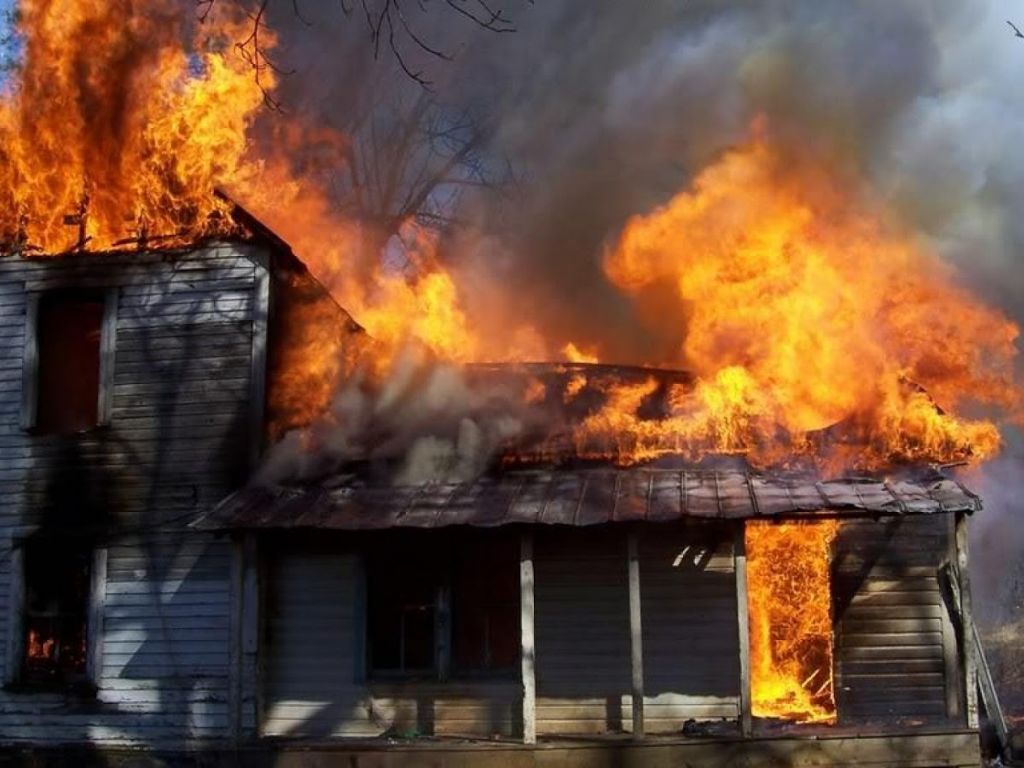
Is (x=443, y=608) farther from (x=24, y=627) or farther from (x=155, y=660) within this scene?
(x=24, y=627)

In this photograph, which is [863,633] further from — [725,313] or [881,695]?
[725,313]

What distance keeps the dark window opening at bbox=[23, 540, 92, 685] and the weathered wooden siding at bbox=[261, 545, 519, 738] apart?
2446mm

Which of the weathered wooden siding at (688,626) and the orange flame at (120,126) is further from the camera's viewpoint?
the orange flame at (120,126)

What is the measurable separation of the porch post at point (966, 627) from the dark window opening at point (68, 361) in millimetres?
10447

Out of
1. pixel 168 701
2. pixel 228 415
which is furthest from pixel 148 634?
pixel 228 415

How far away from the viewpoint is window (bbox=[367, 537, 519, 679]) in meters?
13.2

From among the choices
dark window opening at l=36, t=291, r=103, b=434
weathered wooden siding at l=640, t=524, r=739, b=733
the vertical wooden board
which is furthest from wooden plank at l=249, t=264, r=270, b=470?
the vertical wooden board

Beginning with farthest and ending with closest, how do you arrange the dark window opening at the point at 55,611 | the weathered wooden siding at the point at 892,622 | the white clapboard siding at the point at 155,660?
the dark window opening at the point at 55,611 < the white clapboard siding at the point at 155,660 < the weathered wooden siding at the point at 892,622

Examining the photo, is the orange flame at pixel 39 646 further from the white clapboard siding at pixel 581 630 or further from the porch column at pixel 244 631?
the white clapboard siding at pixel 581 630

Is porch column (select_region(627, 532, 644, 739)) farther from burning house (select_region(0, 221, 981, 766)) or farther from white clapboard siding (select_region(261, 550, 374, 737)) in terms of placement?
white clapboard siding (select_region(261, 550, 374, 737))

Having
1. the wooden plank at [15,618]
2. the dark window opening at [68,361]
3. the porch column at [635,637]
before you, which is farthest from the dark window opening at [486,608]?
the wooden plank at [15,618]

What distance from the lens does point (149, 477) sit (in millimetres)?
13906

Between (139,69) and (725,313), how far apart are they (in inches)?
319

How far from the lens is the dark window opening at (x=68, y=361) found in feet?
47.4
